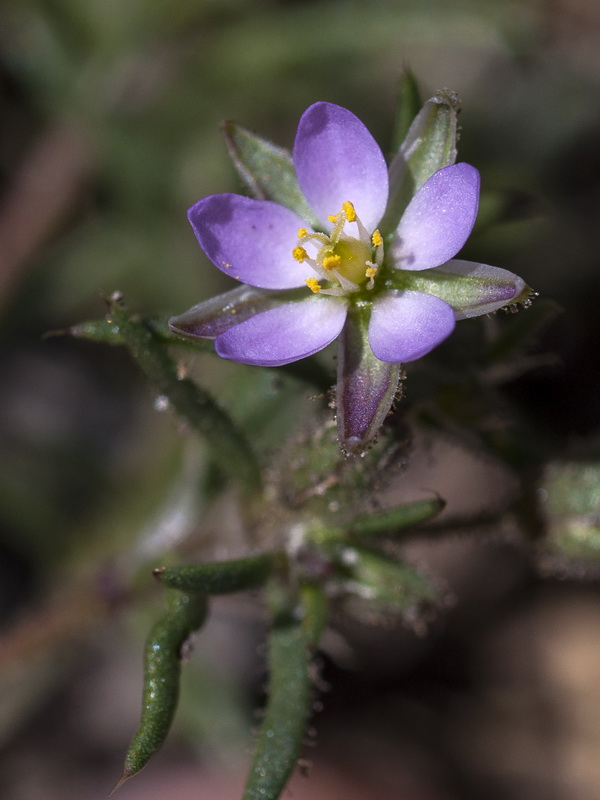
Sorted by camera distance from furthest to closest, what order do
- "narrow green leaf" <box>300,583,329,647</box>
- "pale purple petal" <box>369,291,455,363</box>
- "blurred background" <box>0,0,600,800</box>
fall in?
"blurred background" <box>0,0,600,800</box> → "narrow green leaf" <box>300,583,329,647</box> → "pale purple petal" <box>369,291,455,363</box>

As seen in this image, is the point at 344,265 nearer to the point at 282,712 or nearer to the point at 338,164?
the point at 338,164

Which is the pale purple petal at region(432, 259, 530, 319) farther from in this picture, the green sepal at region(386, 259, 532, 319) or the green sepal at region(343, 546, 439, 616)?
the green sepal at region(343, 546, 439, 616)

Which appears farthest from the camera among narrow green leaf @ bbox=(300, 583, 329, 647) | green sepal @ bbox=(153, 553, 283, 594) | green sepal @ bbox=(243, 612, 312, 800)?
narrow green leaf @ bbox=(300, 583, 329, 647)

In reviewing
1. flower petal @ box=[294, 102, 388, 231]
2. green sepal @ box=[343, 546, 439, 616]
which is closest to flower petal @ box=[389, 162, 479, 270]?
flower petal @ box=[294, 102, 388, 231]

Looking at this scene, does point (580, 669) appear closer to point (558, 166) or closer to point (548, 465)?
point (548, 465)

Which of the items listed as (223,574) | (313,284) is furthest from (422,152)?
(223,574)

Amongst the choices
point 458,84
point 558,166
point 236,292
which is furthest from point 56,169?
point 236,292

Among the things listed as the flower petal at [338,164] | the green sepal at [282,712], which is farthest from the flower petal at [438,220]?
the green sepal at [282,712]
